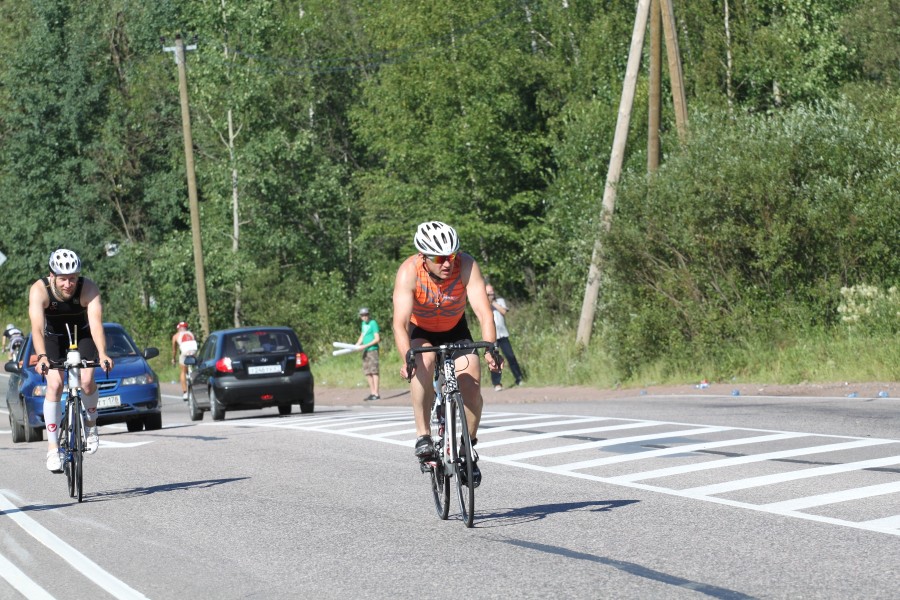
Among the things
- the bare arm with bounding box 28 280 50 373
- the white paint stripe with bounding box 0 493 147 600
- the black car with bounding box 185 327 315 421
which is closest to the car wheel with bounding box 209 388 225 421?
the black car with bounding box 185 327 315 421

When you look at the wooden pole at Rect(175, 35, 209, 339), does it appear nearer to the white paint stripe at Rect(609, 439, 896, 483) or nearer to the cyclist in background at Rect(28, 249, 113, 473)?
the cyclist in background at Rect(28, 249, 113, 473)

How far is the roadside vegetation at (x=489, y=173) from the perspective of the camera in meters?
24.0

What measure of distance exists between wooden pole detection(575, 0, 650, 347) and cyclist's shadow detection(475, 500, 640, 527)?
17.0 metres

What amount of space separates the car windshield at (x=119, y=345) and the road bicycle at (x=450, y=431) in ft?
38.6

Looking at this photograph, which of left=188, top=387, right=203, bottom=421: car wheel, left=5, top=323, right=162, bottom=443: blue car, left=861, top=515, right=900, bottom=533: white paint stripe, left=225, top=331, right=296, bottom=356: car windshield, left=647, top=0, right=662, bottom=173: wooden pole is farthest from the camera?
left=647, top=0, right=662, bottom=173: wooden pole

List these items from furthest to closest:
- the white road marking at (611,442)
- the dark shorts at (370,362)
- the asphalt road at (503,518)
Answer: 1. the dark shorts at (370,362)
2. the white road marking at (611,442)
3. the asphalt road at (503,518)

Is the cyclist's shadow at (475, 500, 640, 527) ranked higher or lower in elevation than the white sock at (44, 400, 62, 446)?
Answer: lower

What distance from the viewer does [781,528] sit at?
823 cm

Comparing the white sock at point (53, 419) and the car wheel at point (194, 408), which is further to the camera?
the car wheel at point (194, 408)

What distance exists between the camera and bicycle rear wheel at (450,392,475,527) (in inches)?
337

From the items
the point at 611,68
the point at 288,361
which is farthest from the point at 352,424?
the point at 611,68

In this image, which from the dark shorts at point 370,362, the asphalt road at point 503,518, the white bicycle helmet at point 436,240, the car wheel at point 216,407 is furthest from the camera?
the dark shorts at point 370,362

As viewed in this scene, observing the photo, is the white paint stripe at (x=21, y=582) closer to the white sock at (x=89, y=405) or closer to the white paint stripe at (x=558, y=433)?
the white sock at (x=89, y=405)

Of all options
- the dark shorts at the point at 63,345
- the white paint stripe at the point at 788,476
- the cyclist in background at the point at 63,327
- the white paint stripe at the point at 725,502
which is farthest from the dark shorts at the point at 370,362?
the white paint stripe at the point at 788,476
